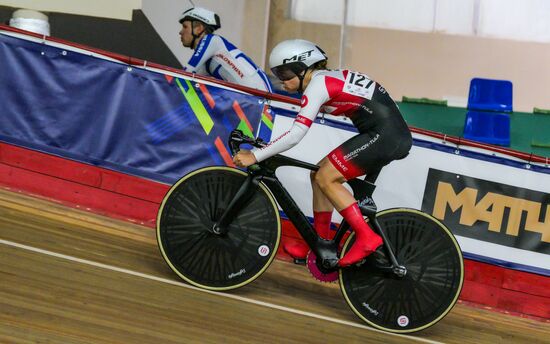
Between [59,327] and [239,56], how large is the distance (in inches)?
153

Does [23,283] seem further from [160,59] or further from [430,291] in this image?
[160,59]

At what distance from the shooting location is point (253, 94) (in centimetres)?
664

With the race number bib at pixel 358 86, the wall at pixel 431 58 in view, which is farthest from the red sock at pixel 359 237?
the wall at pixel 431 58

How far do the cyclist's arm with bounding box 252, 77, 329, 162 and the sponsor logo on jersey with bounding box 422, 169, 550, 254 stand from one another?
1747 millimetres

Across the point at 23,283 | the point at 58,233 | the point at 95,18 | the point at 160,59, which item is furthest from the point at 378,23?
A: the point at 23,283

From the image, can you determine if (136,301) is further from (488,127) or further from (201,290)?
(488,127)

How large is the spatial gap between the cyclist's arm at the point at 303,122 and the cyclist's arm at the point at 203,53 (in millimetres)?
2416

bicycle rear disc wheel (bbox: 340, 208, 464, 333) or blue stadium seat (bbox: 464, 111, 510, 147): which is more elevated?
blue stadium seat (bbox: 464, 111, 510, 147)

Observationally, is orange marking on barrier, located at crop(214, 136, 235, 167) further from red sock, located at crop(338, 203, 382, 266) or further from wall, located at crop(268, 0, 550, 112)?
wall, located at crop(268, 0, 550, 112)

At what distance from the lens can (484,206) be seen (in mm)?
6535

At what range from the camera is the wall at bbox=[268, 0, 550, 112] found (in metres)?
11.7

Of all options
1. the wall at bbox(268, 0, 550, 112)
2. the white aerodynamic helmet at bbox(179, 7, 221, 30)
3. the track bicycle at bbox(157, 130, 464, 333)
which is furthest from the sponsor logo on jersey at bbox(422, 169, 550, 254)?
the wall at bbox(268, 0, 550, 112)

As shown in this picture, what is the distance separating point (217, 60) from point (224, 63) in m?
0.06

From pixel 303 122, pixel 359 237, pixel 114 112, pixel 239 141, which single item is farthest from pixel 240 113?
pixel 359 237
